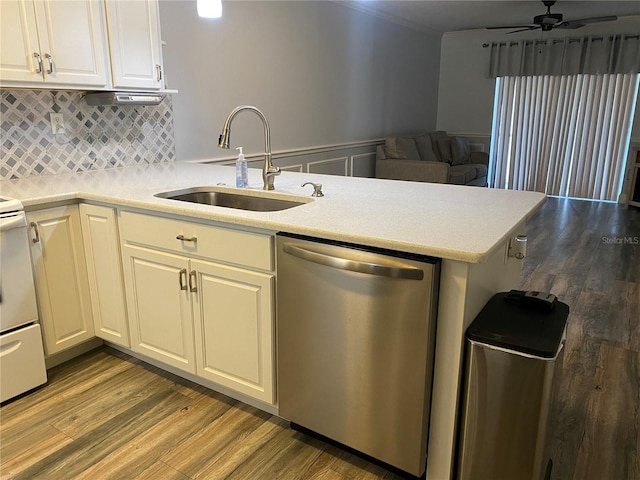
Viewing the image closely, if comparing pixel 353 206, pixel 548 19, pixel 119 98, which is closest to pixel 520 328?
pixel 353 206

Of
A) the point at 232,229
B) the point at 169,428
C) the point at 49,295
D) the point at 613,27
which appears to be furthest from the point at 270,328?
the point at 613,27

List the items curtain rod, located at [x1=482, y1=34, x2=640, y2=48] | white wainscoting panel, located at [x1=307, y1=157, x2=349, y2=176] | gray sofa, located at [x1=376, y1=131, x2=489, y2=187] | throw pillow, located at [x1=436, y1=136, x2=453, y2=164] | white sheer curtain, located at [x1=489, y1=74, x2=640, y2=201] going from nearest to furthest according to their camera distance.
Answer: white wainscoting panel, located at [x1=307, y1=157, x2=349, y2=176]
gray sofa, located at [x1=376, y1=131, x2=489, y2=187]
curtain rod, located at [x1=482, y1=34, x2=640, y2=48]
white sheer curtain, located at [x1=489, y1=74, x2=640, y2=201]
throw pillow, located at [x1=436, y1=136, x2=453, y2=164]

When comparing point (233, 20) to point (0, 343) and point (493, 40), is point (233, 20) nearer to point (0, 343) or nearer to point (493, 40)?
point (0, 343)

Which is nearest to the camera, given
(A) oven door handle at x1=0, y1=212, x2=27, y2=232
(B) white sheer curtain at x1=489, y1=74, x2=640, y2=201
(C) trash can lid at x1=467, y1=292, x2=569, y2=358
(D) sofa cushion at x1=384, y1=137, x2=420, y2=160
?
(C) trash can lid at x1=467, y1=292, x2=569, y2=358

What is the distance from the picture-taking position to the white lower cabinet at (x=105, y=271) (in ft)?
7.38

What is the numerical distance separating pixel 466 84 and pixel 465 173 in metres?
2.20

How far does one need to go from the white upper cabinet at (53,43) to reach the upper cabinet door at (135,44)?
0.06m

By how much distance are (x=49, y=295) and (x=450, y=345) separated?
182cm

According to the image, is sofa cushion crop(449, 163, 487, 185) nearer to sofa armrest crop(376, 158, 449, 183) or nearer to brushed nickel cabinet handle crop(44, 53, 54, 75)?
sofa armrest crop(376, 158, 449, 183)

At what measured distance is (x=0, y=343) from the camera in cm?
204

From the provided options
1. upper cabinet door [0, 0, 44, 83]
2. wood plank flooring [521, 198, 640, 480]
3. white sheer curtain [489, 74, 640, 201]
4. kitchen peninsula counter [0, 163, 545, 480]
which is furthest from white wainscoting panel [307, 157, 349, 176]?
white sheer curtain [489, 74, 640, 201]

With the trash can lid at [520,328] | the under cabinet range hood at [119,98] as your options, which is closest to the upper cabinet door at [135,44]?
the under cabinet range hood at [119,98]

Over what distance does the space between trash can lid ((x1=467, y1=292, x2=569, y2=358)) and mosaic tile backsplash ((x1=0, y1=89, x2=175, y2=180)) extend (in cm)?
237

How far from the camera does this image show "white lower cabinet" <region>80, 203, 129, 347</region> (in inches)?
88.6
